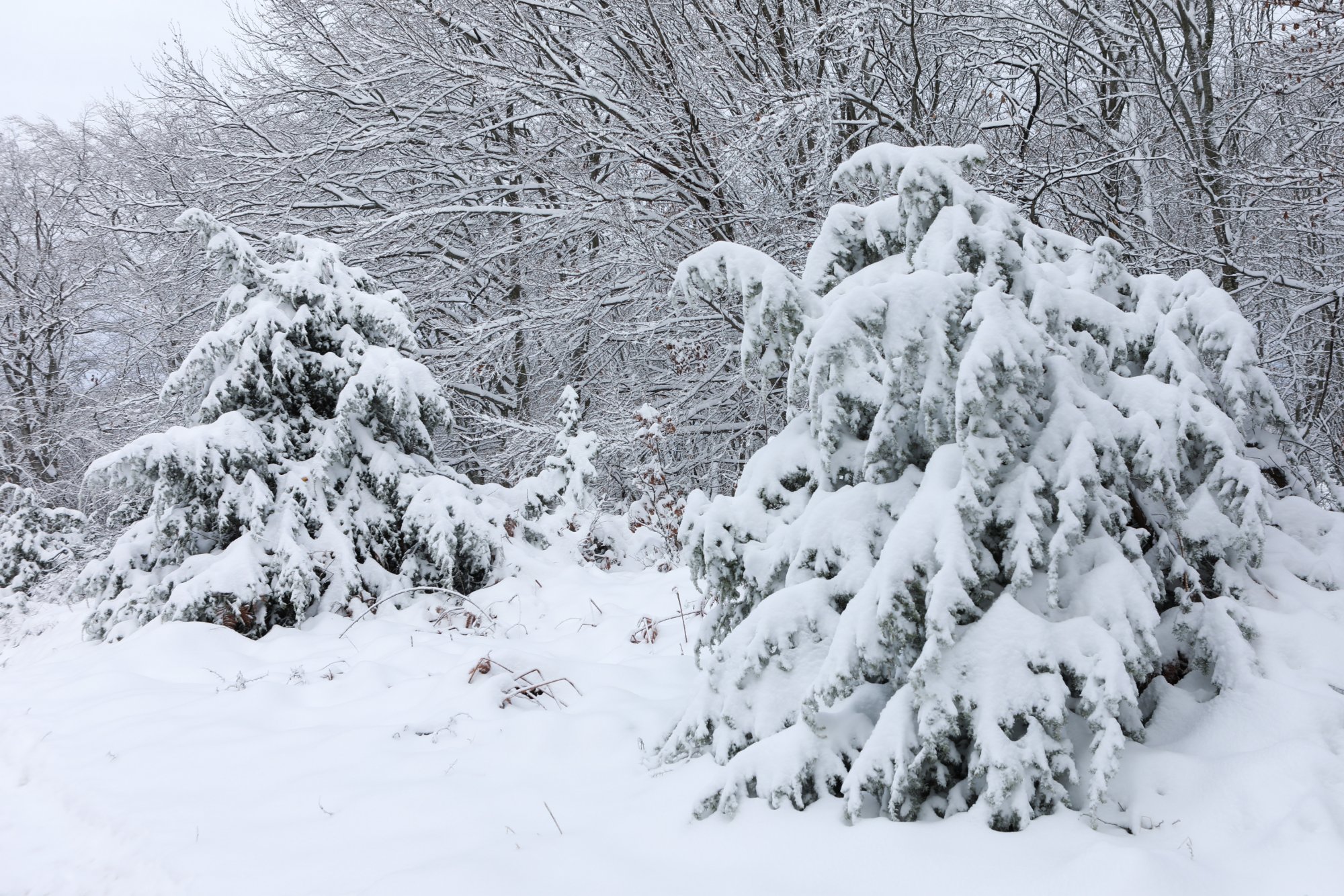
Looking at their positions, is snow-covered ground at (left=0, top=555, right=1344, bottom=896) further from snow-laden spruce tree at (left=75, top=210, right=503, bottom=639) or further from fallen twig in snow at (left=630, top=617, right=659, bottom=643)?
snow-laden spruce tree at (left=75, top=210, right=503, bottom=639)

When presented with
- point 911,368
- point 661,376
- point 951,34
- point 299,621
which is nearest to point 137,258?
point 661,376

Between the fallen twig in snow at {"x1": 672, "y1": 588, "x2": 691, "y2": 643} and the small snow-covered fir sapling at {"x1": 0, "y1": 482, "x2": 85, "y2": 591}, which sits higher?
the fallen twig in snow at {"x1": 672, "y1": 588, "x2": 691, "y2": 643}

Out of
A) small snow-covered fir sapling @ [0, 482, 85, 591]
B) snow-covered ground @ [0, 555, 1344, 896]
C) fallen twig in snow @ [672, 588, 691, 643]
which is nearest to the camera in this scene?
snow-covered ground @ [0, 555, 1344, 896]

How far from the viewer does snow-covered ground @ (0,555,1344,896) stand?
1979mm

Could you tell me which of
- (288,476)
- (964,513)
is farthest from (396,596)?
(964,513)

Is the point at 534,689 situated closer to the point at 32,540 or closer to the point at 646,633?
the point at 646,633

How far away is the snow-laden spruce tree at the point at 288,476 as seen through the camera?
5.04 metres

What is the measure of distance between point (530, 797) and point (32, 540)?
1178 centimetres

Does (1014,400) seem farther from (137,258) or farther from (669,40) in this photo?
(137,258)

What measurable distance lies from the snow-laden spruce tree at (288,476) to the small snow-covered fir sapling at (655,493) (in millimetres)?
1552

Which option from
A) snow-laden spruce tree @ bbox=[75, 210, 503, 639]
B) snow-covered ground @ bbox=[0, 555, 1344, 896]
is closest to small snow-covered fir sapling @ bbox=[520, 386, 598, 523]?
snow-laden spruce tree @ bbox=[75, 210, 503, 639]

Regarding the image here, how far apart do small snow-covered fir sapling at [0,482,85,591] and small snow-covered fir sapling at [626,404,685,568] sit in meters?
8.61

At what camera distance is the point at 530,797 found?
2705 millimetres

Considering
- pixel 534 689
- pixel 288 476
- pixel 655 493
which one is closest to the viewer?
pixel 534 689
